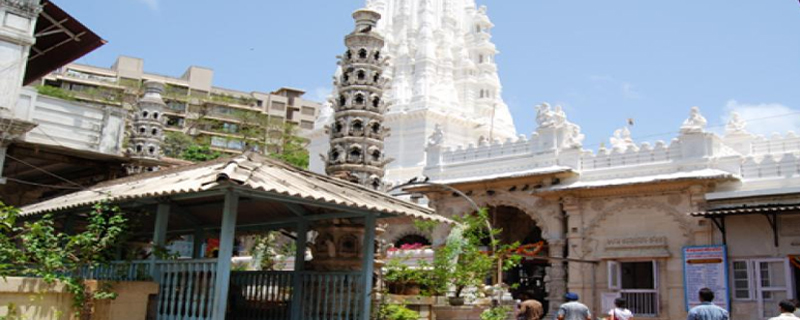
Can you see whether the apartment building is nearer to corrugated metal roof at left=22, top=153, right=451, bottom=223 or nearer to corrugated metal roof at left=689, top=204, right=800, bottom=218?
corrugated metal roof at left=689, top=204, right=800, bottom=218

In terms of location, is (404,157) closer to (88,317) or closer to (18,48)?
(18,48)

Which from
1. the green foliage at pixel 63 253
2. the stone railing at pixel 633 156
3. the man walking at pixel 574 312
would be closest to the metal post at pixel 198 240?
the green foliage at pixel 63 253

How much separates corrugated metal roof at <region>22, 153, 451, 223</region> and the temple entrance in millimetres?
15307

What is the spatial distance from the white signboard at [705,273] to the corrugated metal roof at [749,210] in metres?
1.09

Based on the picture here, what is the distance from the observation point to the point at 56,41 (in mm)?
17125

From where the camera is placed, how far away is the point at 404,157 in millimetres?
37406

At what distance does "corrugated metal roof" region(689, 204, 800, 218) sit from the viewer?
1625 cm

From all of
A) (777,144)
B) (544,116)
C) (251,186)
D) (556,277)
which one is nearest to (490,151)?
(544,116)

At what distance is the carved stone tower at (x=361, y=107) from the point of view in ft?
42.1

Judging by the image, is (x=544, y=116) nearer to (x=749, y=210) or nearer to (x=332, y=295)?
(x=749, y=210)

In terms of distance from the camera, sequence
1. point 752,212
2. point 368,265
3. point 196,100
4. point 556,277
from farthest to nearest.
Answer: point 196,100 < point 556,277 < point 752,212 < point 368,265

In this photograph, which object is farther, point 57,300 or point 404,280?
point 404,280

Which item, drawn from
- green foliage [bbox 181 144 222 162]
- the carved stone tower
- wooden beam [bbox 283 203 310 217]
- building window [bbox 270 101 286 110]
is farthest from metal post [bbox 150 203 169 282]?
building window [bbox 270 101 286 110]

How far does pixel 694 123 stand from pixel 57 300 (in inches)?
653
